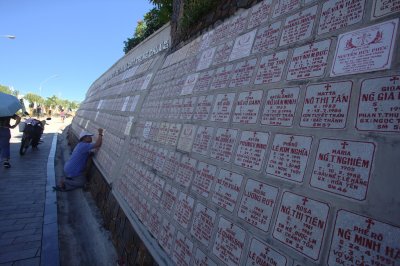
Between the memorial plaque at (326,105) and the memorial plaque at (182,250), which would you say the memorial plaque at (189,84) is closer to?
the memorial plaque at (182,250)

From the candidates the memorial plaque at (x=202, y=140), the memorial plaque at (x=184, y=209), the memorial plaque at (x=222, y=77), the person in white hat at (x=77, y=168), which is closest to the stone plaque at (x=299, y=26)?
the memorial plaque at (x=222, y=77)

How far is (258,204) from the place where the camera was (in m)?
2.11

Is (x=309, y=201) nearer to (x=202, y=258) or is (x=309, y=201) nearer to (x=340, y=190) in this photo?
(x=340, y=190)

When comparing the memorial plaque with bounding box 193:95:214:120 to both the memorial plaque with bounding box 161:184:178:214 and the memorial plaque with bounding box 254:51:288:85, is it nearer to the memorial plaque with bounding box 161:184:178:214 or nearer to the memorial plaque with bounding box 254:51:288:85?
the memorial plaque with bounding box 254:51:288:85

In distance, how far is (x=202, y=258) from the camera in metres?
2.43

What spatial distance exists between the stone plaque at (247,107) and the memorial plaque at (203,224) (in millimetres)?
892

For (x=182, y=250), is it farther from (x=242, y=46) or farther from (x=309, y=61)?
(x=242, y=46)

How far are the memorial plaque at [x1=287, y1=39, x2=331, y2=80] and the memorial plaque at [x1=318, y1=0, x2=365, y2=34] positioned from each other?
0.43 ft

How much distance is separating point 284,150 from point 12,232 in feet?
15.0

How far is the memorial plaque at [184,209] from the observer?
2.83 metres

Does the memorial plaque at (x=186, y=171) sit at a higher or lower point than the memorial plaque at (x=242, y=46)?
lower

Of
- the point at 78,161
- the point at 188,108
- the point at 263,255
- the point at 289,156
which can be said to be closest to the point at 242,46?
the point at 188,108

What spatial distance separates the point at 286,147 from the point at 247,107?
0.67 meters

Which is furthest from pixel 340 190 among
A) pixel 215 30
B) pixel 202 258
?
pixel 215 30
